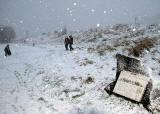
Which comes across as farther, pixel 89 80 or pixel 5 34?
pixel 5 34

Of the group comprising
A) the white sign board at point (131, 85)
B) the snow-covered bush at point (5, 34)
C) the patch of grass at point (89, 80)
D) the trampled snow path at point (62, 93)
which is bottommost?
the trampled snow path at point (62, 93)

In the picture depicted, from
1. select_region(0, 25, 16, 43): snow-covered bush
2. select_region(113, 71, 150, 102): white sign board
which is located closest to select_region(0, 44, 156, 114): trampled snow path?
select_region(113, 71, 150, 102): white sign board

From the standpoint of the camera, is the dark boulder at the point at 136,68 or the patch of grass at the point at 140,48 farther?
the patch of grass at the point at 140,48

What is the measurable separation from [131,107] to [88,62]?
5652 millimetres

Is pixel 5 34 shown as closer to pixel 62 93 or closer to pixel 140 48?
pixel 140 48

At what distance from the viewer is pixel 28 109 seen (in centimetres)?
514

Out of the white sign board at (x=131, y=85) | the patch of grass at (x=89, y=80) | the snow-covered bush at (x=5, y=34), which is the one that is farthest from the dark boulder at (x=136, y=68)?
the snow-covered bush at (x=5, y=34)

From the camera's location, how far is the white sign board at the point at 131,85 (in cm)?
430

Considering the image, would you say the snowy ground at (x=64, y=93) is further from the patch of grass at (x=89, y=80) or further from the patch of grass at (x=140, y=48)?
the patch of grass at (x=140, y=48)

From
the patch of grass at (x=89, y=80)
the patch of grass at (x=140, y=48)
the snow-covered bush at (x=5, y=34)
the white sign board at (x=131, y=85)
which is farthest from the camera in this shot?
the snow-covered bush at (x=5, y=34)

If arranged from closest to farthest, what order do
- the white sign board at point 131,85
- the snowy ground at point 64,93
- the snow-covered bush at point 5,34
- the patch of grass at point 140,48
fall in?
the white sign board at point 131,85
the snowy ground at point 64,93
the patch of grass at point 140,48
the snow-covered bush at point 5,34

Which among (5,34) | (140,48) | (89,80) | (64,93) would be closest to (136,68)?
(89,80)

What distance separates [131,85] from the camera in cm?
446

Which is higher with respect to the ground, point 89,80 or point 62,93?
point 89,80
